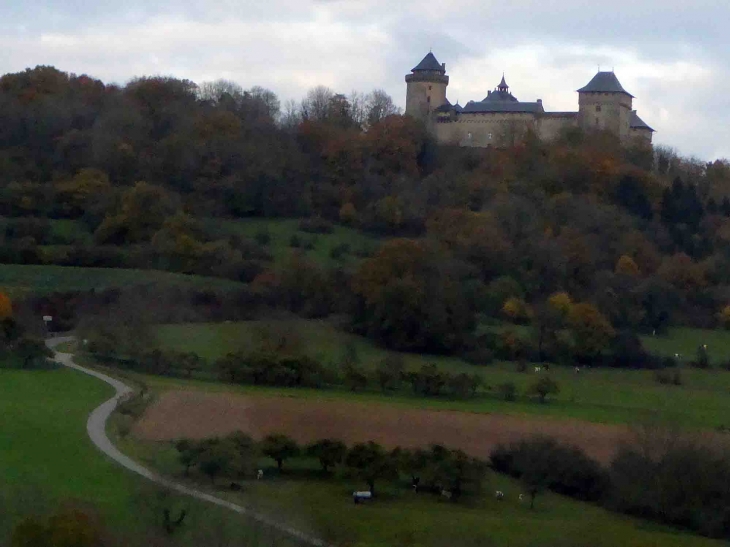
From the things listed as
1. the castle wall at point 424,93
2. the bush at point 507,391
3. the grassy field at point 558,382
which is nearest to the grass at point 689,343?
the grassy field at point 558,382

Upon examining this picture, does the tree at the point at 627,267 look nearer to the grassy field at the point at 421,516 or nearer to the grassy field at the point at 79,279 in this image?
the grassy field at the point at 79,279

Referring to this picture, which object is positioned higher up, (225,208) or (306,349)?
(225,208)

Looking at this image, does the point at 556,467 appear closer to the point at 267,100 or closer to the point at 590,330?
the point at 590,330

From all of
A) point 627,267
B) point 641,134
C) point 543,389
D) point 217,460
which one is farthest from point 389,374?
point 641,134

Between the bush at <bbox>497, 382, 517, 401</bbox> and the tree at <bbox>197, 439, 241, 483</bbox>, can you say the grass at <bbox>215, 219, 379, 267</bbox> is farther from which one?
the tree at <bbox>197, 439, 241, 483</bbox>

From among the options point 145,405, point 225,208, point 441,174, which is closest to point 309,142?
point 441,174

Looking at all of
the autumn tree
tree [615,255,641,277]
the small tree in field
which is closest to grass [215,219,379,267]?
the autumn tree

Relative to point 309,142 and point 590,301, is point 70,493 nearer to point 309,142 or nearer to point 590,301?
point 590,301
